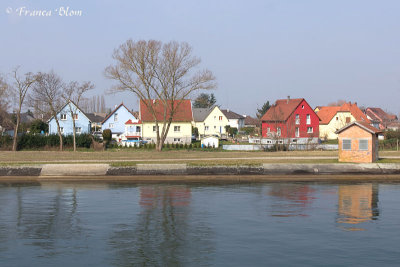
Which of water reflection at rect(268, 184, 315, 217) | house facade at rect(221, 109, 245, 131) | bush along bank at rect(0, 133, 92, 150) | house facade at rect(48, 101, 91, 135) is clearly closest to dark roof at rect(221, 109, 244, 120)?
house facade at rect(221, 109, 245, 131)

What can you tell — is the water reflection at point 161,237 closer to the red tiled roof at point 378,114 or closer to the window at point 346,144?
the window at point 346,144

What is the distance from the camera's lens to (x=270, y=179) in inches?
1319

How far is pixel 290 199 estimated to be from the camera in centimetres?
2538

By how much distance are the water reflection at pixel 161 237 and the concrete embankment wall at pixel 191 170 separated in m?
9.41

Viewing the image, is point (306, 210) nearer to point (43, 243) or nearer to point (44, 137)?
point (43, 243)

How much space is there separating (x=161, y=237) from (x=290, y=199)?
10.1 metres

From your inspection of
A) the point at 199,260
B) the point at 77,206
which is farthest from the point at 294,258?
the point at 77,206

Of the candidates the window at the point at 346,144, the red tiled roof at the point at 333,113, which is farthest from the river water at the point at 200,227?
the red tiled roof at the point at 333,113

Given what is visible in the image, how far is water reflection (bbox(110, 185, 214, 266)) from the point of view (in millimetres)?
14555

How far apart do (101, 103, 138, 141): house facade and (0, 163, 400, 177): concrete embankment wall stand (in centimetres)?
6615

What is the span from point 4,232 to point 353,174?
77.4 feet

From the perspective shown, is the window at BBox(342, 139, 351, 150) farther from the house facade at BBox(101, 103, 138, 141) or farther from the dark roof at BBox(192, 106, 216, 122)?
the dark roof at BBox(192, 106, 216, 122)

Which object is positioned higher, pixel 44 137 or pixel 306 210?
pixel 44 137

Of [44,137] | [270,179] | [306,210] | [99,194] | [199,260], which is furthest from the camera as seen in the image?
[44,137]
